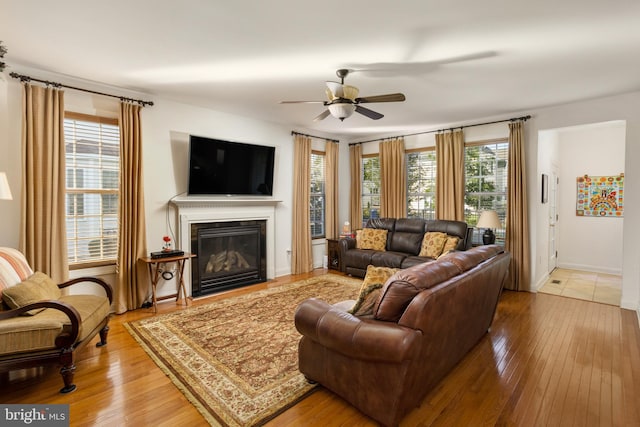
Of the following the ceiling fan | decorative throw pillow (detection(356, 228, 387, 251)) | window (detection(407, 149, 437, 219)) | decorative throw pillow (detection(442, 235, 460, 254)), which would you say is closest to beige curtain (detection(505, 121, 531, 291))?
decorative throw pillow (detection(442, 235, 460, 254))

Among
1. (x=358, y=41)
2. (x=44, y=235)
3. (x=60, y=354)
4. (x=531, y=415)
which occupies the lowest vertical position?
(x=531, y=415)

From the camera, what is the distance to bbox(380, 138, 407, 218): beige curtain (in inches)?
242

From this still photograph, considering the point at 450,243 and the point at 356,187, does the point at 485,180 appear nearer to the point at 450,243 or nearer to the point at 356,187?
the point at 450,243

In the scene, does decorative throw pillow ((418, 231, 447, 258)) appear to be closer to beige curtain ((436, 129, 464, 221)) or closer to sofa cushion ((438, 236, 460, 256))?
sofa cushion ((438, 236, 460, 256))

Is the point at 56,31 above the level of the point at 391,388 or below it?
above

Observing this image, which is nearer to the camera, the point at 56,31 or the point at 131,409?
the point at 131,409

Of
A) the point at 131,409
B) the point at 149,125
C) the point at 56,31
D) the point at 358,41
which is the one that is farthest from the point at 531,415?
the point at 149,125

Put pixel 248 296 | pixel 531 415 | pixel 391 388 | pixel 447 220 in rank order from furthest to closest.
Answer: pixel 447 220
pixel 248 296
pixel 531 415
pixel 391 388

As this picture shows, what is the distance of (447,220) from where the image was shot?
5367mm

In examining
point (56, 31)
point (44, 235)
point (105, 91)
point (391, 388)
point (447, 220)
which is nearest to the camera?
point (391, 388)

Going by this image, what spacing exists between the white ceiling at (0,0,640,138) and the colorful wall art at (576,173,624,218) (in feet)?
8.67

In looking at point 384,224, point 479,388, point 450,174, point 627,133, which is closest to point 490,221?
point 450,174

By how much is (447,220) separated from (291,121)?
3.16 meters

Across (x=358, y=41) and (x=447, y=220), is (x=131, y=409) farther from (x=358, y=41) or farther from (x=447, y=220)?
(x=447, y=220)
